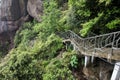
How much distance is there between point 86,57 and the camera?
405 inches

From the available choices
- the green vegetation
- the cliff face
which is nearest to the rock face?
the cliff face

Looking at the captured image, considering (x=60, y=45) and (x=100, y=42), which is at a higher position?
(x=100, y=42)

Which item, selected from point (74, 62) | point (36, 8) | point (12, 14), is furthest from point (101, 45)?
point (12, 14)

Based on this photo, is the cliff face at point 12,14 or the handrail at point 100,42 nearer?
the handrail at point 100,42

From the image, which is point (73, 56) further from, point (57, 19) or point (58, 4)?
point (58, 4)

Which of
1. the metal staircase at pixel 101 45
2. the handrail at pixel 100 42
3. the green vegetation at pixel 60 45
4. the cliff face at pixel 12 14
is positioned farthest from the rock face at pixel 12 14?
the handrail at pixel 100 42

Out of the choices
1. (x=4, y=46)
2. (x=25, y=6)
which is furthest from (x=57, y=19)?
(x=4, y=46)

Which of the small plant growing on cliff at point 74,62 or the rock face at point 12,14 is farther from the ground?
the small plant growing on cliff at point 74,62

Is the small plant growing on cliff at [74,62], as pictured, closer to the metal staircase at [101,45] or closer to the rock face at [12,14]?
the metal staircase at [101,45]

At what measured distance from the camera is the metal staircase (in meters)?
8.44

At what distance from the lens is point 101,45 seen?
10094 mm

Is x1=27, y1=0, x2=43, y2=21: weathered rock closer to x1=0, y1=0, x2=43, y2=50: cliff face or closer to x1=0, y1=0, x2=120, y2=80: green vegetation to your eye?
x1=0, y1=0, x2=43, y2=50: cliff face

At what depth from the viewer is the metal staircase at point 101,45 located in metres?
8.44

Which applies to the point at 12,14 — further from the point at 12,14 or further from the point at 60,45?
the point at 60,45
